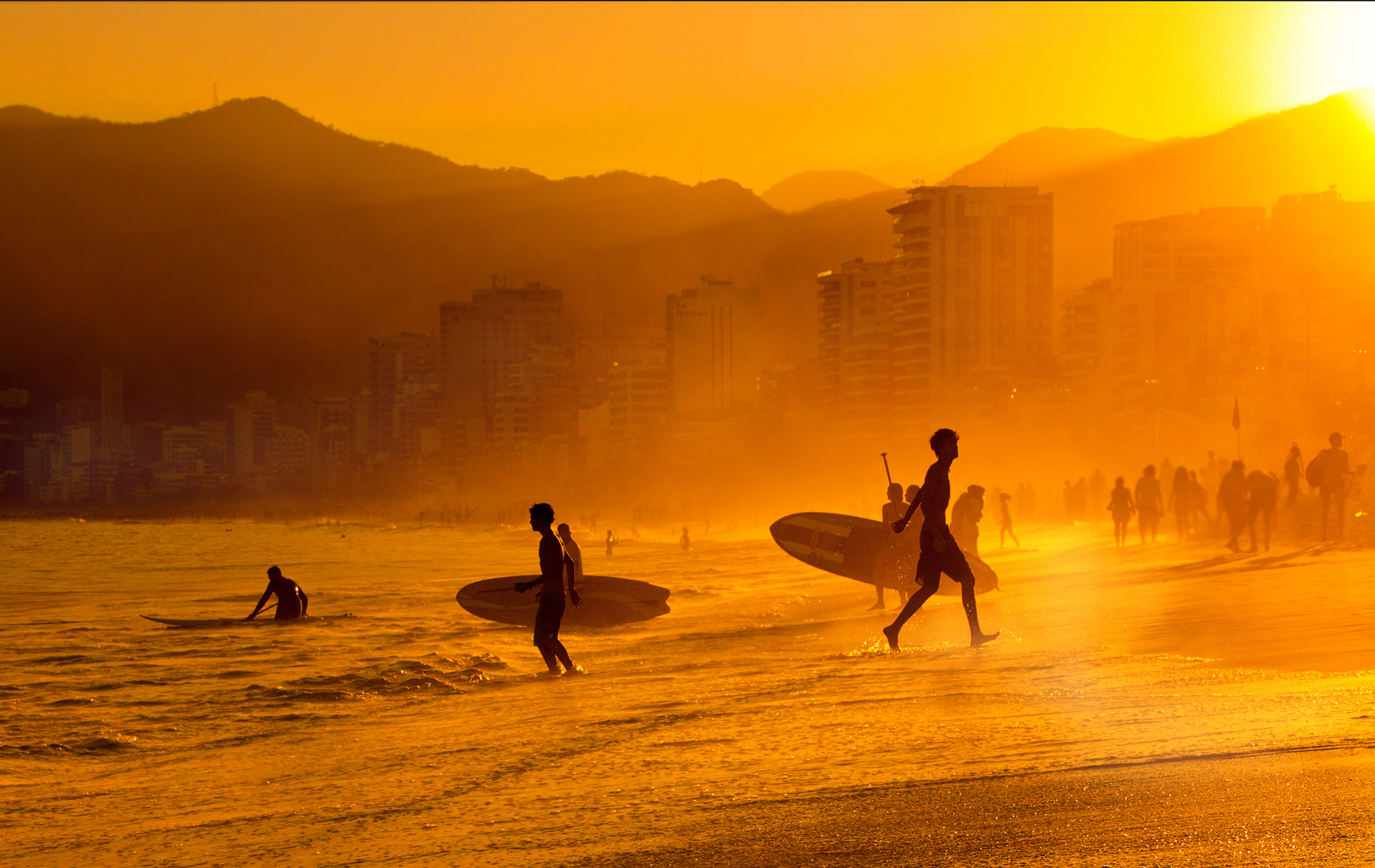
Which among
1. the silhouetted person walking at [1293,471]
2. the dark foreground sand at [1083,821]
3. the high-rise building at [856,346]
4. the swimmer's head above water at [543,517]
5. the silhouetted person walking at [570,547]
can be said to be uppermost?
the high-rise building at [856,346]

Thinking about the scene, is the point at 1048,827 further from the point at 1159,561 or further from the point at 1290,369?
the point at 1290,369

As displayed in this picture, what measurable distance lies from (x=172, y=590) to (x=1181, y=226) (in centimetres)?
16408

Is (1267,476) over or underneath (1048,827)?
over

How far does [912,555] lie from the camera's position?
1786 cm

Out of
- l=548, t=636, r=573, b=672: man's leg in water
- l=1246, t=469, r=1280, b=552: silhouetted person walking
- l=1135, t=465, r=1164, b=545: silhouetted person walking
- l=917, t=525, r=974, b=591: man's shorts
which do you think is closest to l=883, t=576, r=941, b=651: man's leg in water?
Answer: l=917, t=525, r=974, b=591: man's shorts

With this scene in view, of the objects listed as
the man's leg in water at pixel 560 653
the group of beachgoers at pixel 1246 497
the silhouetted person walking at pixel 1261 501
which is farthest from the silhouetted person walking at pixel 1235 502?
the man's leg in water at pixel 560 653

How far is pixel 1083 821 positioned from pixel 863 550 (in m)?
15.7

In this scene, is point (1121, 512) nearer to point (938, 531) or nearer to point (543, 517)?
point (938, 531)

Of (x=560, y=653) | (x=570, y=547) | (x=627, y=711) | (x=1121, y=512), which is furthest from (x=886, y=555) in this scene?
(x=1121, y=512)

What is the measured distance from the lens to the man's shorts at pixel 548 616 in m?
12.7

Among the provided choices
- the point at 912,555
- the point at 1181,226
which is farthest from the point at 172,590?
the point at 1181,226

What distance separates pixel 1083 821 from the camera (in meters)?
5.48

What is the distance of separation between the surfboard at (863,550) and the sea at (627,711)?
72 cm

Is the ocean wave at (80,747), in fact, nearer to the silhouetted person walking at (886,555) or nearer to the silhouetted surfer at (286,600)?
the silhouetted person walking at (886,555)
